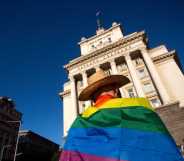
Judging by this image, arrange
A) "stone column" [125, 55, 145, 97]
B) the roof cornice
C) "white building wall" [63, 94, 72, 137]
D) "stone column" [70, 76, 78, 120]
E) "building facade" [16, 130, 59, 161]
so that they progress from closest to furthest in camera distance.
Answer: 1. "stone column" [125, 55, 145, 97]
2. the roof cornice
3. "stone column" [70, 76, 78, 120]
4. "white building wall" [63, 94, 72, 137]
5. "building facade" [16, 130, 59, 161]

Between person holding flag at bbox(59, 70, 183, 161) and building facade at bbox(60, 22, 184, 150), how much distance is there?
23.9m

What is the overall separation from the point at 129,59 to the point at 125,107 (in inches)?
1216

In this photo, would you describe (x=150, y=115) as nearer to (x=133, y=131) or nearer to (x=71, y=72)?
(x=133, y=131)

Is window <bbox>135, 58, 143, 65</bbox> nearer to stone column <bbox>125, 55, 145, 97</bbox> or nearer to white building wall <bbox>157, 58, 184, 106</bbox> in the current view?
stone column <bbox>125, 55, 145, 97</bbox>

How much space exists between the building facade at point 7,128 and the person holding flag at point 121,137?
1964 inches

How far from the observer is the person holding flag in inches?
40.3

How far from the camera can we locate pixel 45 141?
69.1m

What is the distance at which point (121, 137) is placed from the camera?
1086mm

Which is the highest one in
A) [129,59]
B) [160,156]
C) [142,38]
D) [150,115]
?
[142,38]

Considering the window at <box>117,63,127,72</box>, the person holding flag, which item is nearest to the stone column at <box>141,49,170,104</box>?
the window at <box>117,63,127,72</box>

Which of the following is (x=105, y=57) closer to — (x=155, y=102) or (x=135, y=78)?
(x=135, y=78)

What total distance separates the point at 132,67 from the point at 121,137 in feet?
99.8

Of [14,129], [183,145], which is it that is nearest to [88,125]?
[183,145]

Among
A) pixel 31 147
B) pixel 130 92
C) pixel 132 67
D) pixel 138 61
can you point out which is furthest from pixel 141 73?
pixel 31 147
